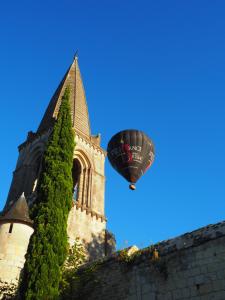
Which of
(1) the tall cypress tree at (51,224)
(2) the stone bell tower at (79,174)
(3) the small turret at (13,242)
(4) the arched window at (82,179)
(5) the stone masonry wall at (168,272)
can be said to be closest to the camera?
(5) the stone masonry wall at (168,272)

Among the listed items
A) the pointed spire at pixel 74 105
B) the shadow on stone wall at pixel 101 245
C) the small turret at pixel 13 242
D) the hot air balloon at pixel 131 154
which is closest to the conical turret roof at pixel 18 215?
the small turret at pixel 13 242

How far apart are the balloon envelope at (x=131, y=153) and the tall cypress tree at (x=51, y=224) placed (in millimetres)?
2016

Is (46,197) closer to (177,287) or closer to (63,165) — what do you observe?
(63,165)

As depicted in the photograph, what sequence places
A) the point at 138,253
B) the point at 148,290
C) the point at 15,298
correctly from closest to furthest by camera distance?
the point at 148,290, the point at 138,253, the point at 15,298

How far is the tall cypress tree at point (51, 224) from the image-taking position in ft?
29.6

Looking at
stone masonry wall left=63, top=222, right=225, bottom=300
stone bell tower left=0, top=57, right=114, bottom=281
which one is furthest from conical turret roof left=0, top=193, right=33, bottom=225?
stone masonry wall left=63, top=222, right=225, bottom=300

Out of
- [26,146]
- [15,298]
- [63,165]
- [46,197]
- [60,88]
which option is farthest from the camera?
[60,88]

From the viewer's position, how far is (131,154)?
1091 cm

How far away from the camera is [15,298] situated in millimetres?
9344

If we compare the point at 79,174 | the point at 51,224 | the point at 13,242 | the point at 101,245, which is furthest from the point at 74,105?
the point at 51,224

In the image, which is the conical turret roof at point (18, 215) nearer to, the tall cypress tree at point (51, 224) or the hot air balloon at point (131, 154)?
the tall cypress tree at point (51, 224)

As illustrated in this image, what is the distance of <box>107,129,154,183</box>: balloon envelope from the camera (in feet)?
35.9

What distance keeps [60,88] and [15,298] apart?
1839 centimetres

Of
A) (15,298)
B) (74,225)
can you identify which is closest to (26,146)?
(74,225)
